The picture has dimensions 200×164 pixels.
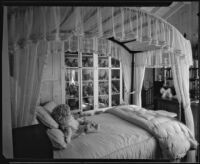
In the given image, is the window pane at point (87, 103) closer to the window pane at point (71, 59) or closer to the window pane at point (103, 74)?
the window pane at point (103, 74)

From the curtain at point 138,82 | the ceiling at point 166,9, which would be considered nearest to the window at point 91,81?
the curtain at point 138,82

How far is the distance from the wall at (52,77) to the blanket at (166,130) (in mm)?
615

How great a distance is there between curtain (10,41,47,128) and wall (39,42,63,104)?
Answer: 4cm

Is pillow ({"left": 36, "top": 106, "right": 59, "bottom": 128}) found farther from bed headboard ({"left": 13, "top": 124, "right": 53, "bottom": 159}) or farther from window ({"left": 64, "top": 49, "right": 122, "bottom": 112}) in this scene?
window ({"left": 64, "top": 49, "right": 122, "bottom": 112})

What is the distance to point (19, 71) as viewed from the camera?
118 centimetres

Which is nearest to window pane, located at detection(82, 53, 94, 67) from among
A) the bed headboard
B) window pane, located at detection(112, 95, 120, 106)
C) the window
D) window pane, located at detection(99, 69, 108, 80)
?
the window

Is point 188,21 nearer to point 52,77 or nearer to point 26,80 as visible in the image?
point 52,77

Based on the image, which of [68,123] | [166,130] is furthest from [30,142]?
[166,130]

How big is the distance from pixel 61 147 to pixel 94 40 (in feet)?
2.96

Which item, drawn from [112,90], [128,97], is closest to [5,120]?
[112,90]

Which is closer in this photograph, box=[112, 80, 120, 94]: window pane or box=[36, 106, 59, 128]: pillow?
box=[36, 106, 59, 128]: pillow

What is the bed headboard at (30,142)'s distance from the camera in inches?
47.7

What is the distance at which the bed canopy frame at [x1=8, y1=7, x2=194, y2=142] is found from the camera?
1.12m

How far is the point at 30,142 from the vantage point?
1239 mm
